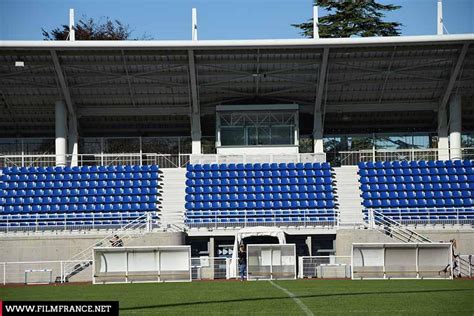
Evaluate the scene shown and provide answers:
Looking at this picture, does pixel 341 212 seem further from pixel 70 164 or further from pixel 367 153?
pixel 70 164

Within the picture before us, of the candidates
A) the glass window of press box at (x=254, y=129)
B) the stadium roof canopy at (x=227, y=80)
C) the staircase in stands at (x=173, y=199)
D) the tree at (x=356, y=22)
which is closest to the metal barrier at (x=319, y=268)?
the staircase in stands at (x=173, y=199)

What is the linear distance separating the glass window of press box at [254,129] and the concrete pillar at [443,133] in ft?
24.3

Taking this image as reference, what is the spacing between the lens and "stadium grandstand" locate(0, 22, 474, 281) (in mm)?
39844

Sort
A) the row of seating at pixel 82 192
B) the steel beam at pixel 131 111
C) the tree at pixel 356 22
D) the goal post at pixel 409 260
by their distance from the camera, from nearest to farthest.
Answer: the goal post at pixel 409 260, the row of seating at pixel 82 192, the steel beam at pixel 131 111, the tree at pixel 356 22

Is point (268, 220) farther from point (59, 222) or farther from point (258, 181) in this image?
point (59, 222)

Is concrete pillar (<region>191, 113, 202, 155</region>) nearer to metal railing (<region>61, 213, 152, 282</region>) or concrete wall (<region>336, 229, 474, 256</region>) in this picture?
metal railing (<region>61, 213, 152, 282</region>)

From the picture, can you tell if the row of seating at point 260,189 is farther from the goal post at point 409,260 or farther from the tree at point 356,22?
the tree at point 356,22

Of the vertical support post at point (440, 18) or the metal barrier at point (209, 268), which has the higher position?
the vertical support post at point (440, 18)

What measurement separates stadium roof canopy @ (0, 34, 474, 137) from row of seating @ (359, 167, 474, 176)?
383 cm

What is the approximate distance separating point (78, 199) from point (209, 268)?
10.6m

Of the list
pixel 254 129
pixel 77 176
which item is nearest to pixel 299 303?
pixel 77 176

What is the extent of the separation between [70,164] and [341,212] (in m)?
13.7

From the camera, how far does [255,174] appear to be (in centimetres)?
4428

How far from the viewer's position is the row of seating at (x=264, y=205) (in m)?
41.9
